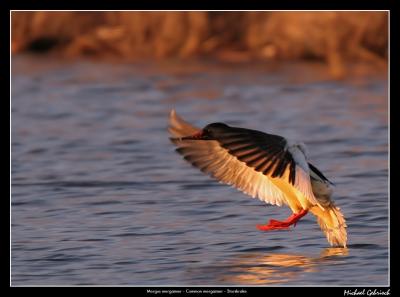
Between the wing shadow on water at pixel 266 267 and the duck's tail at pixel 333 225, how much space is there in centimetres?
7

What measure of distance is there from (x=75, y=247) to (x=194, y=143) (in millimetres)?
1261

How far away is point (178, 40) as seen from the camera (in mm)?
17625

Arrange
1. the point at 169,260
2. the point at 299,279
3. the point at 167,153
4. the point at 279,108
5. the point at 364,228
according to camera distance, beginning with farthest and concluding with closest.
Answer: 1. the point at 279,108
2. the point at 167,153
3. the point at 364,228
4. the point at 169,260
5. the point at 299,279

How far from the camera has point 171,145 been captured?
1323cm

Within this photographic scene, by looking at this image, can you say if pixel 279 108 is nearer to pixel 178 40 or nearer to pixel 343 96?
pixel 343 96

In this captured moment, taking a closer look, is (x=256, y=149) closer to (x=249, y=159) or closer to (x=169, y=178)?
(x=249, y=159)

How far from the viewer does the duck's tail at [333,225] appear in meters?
8.59

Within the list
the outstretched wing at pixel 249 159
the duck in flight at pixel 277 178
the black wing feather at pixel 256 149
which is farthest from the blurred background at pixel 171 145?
the black wing feather at pixel 256 149

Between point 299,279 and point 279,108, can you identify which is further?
point 279,108

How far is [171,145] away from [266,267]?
17.0 feet

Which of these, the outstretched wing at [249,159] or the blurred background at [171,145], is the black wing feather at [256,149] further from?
the blurred background at [171,145]

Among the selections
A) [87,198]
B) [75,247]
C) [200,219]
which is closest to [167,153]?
[87,198]

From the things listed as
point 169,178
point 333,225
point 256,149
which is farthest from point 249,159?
point 169,178

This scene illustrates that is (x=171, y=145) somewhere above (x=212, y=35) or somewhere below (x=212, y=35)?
below
